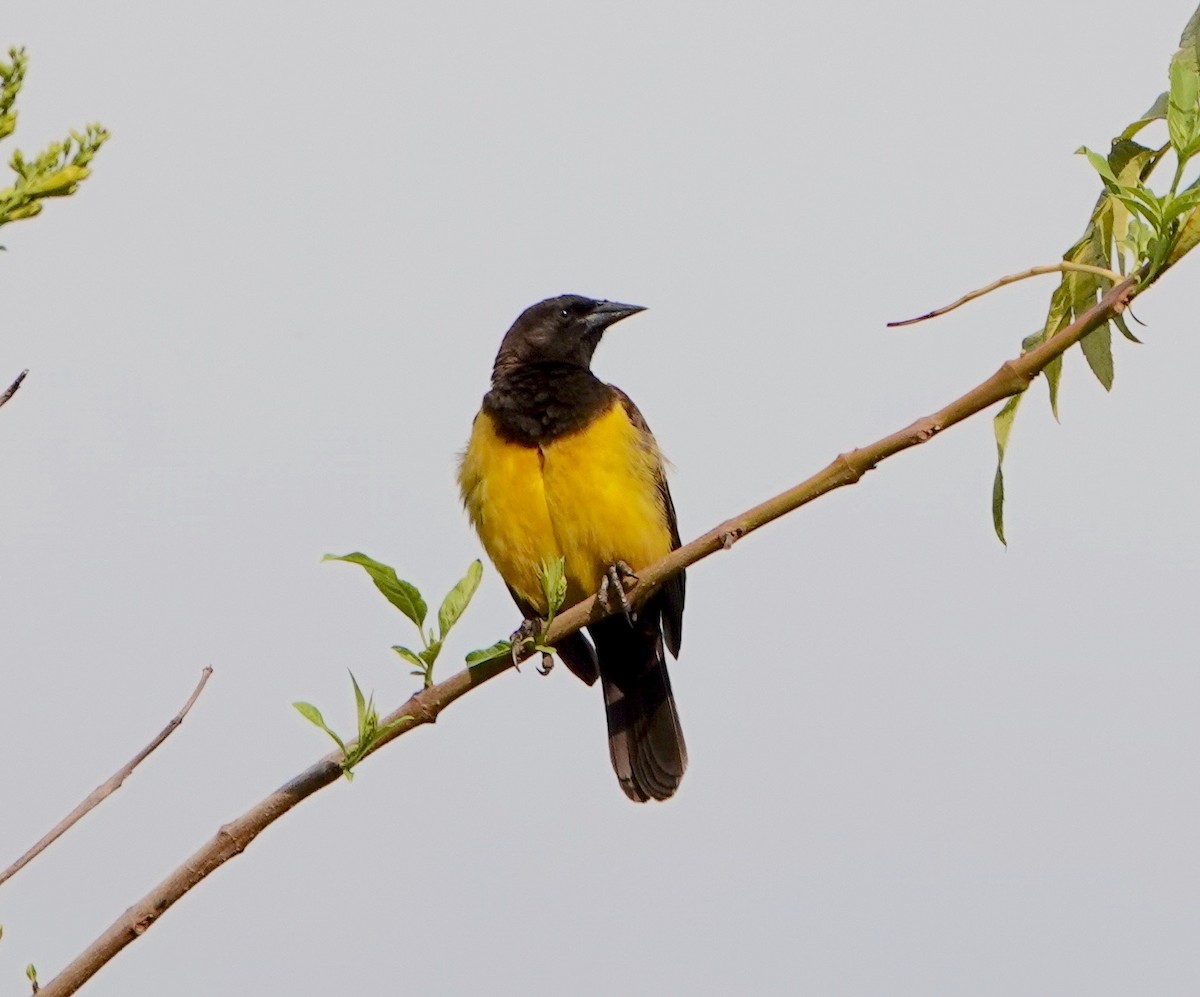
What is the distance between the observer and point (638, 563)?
491cm

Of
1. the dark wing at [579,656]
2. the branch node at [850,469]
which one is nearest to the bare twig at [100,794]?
the branch node at [850,469]

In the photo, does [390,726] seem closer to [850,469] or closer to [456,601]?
[456,601]

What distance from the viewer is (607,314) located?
581 cm

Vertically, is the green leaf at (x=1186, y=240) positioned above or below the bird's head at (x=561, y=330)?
below

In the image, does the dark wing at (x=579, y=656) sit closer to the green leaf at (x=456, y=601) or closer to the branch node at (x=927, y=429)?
the green leaf at (x=456, y=601)

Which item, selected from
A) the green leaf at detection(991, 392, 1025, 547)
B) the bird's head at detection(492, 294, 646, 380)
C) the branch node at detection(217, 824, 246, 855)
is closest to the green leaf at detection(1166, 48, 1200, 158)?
the green leaf at detection(991, 392, 1025, 547)

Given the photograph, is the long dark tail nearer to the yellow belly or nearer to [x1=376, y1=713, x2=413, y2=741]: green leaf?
the yellow belly

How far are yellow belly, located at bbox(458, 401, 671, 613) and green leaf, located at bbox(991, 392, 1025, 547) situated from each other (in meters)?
2.66

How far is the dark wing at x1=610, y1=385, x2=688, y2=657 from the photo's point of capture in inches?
208

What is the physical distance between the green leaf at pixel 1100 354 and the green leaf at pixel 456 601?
3.20 feet

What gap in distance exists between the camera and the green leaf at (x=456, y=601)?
2562 mm

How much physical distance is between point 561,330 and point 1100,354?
11.9 ft

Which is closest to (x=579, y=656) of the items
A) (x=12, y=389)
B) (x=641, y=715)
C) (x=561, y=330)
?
(x=641, y=715)

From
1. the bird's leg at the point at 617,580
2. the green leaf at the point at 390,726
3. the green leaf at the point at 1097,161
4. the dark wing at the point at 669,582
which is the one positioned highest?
the dark wing at the point at 669,582
